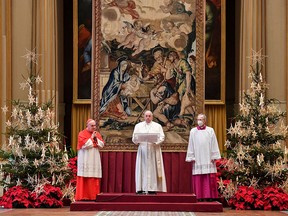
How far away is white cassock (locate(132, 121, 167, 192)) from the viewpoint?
1677 cm

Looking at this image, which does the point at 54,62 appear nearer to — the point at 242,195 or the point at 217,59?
the point at 217,59

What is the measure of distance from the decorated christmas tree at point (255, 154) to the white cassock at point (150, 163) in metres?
1.45

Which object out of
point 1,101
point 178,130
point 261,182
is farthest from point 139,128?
point 1,101

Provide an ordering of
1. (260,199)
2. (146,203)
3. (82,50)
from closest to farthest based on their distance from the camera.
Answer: (146,203) < (260,199) < (82,50)

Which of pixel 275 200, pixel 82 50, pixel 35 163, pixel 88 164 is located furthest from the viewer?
pixel 82 50

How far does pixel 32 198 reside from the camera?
17125 millimetres

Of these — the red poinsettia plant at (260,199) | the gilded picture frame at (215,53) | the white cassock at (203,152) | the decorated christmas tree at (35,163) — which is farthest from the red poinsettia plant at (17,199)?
the gilded picture frame at (215,53)

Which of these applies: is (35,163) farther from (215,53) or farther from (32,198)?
(215,53)

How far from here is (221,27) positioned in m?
22.7

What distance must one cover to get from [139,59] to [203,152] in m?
3.09

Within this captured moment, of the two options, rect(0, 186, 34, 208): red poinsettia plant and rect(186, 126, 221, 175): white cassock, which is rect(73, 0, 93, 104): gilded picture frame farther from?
rect(186, 126, 221, 175): white cassock

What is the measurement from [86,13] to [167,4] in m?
4.34

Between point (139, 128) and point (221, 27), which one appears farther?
point (221, 27)

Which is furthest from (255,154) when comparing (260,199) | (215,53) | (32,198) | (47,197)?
(215,53)
